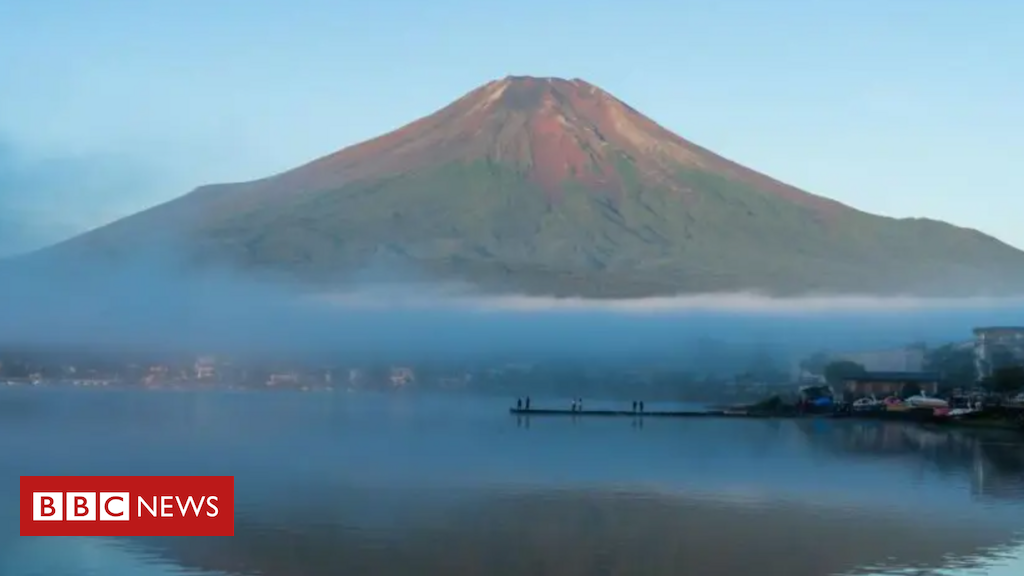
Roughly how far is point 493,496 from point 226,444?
1132 cm

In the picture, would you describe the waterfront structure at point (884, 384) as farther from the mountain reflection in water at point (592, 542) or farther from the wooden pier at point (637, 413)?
the mountain reflection in water at point (592, 542)

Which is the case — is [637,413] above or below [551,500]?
above

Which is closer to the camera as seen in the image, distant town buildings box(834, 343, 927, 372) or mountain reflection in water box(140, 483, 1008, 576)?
mountain reflection in water box(140, 483, 1008, 576)

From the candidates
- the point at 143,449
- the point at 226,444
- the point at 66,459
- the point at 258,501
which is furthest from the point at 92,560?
the point at 226,444

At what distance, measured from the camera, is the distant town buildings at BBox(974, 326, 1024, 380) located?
2092 inches

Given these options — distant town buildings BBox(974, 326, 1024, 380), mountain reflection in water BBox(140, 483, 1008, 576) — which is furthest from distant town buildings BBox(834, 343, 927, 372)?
mountain reflection in water BBox(140, 483, 1008, 576)

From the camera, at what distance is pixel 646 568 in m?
14.2

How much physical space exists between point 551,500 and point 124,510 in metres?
5.73

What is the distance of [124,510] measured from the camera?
54.1 ft

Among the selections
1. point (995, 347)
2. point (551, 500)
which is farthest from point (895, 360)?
point (551, 500)

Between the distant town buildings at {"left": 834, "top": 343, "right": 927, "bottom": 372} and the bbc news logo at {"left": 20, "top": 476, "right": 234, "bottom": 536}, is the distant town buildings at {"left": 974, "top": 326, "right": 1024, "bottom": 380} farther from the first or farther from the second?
the bbc news logo at {"left": 20, "top": 476, "right": 234, "bottom": 536}

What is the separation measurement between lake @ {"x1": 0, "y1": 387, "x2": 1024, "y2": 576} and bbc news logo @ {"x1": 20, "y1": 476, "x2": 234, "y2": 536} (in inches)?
13.7

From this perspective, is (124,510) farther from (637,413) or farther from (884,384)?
(884,384)

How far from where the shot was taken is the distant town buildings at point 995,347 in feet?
174
